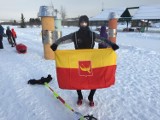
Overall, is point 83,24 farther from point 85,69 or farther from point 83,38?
point 85,69

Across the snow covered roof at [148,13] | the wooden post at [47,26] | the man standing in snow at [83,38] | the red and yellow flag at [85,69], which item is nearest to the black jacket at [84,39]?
the man standing in snow at [83,38]

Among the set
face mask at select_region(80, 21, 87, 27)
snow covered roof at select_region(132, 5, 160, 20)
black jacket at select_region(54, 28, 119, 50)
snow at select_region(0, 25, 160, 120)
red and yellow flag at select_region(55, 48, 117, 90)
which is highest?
snow covered roof at select_region(132, 5, 160, 20)

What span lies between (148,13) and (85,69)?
126 ft

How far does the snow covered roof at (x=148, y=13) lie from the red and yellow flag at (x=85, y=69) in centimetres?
3566

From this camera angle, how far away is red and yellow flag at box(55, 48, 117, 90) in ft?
12.9

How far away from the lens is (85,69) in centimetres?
391

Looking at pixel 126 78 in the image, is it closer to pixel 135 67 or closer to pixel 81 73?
pixel 135 67

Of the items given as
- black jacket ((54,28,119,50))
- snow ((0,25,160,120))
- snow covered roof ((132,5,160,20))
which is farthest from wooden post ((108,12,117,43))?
snow covered roof ((132,5,160,20))

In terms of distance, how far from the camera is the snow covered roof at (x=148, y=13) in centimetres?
3729

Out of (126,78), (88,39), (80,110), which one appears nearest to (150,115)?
(80,110)

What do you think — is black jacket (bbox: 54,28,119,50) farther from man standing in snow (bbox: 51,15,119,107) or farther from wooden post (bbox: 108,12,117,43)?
wooden post (bbox: 108,12,117,43)

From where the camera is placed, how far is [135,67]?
312 inches

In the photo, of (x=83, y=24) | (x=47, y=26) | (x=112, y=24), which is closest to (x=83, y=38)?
(x=83, y=24)

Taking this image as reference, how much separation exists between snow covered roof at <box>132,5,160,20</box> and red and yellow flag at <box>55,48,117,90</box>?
35660mm
